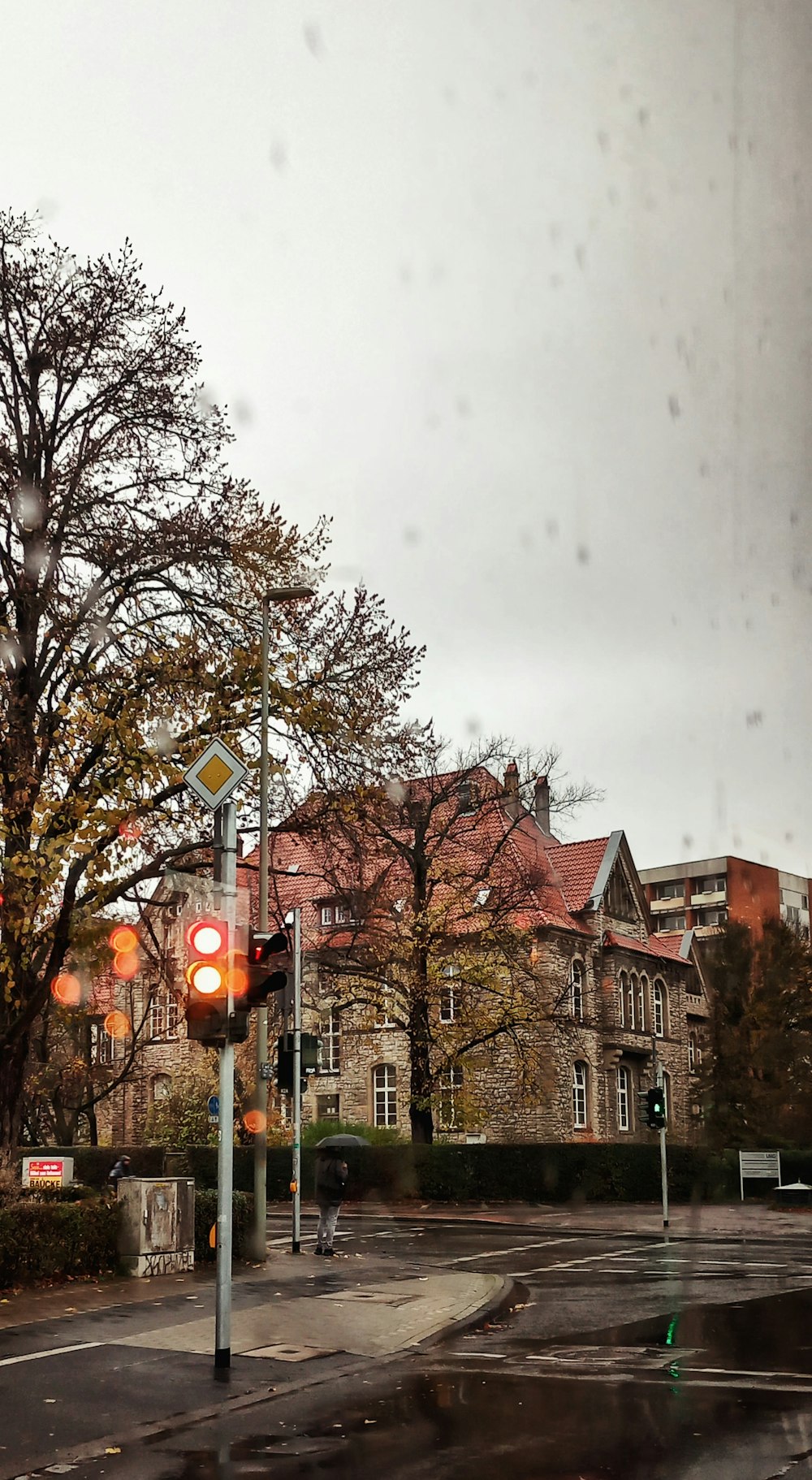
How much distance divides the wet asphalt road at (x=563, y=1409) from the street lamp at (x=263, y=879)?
4.78m

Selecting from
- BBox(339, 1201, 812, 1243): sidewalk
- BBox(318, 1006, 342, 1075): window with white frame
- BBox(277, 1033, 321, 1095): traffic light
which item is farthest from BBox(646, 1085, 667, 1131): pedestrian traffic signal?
BBox(318, 1006, 342, 1075): window with white frame

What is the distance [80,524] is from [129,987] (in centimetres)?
4316

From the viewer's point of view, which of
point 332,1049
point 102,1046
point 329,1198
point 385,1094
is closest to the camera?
point 329,1198

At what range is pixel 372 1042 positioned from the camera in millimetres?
49781

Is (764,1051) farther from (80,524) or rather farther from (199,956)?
(199,956)

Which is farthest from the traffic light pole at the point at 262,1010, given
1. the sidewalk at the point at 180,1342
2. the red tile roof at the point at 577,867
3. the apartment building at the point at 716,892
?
the apartment building at the point at 716,892

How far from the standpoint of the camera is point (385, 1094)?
5600cm

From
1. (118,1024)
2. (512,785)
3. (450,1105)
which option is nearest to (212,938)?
(512,785)

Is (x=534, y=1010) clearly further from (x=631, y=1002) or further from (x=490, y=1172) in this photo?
(x=631, y=1002)

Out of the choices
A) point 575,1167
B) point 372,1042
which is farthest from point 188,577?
point 372,1042

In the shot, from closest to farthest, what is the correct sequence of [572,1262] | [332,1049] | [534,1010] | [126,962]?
[572,1262] → [126,962] → [534,1010] → [332,1049]

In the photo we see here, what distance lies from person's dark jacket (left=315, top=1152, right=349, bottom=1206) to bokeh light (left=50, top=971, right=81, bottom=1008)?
470 cm

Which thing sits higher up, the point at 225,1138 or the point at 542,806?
the point at 542,806

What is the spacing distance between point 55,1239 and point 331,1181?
234 inches
